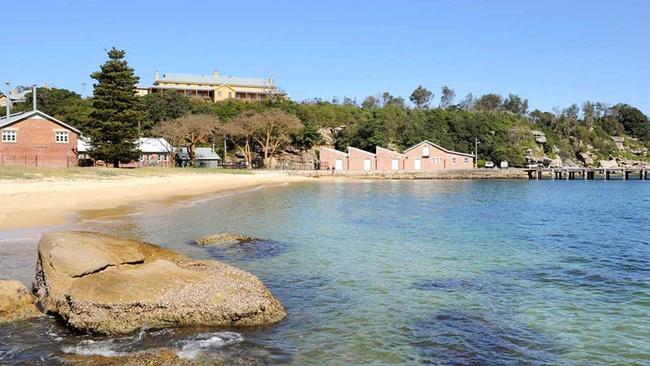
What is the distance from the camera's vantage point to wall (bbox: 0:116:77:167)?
5319cm

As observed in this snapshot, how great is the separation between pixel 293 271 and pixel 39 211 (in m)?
16.4

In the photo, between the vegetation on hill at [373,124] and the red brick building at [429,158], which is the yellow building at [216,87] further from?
the red brick building at [429,158]

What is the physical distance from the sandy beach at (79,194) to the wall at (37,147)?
512 inches

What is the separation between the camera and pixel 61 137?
182 feet

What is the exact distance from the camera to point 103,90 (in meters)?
55.1

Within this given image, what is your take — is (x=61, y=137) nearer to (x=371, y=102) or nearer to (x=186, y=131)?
(x=186, y=131)

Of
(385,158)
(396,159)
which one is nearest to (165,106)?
(385,158)

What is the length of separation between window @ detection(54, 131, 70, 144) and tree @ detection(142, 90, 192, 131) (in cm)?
3477

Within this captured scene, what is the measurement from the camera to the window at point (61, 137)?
181 feet

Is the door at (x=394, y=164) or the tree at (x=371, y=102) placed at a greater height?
the tree at (x=371, y=102)

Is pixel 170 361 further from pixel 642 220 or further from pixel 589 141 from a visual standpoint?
pixel 589 141

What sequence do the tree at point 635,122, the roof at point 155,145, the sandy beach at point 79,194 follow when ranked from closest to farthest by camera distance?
1. the sandy beach at point 79,194
2. the roof at point 155,145
3. the tree at point 635,122

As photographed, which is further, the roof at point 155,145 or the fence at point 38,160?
the roof at point 155,145

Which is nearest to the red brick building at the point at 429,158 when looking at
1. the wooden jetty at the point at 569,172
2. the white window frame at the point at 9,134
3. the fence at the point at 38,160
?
the wooden jetty at the point at 569,172
